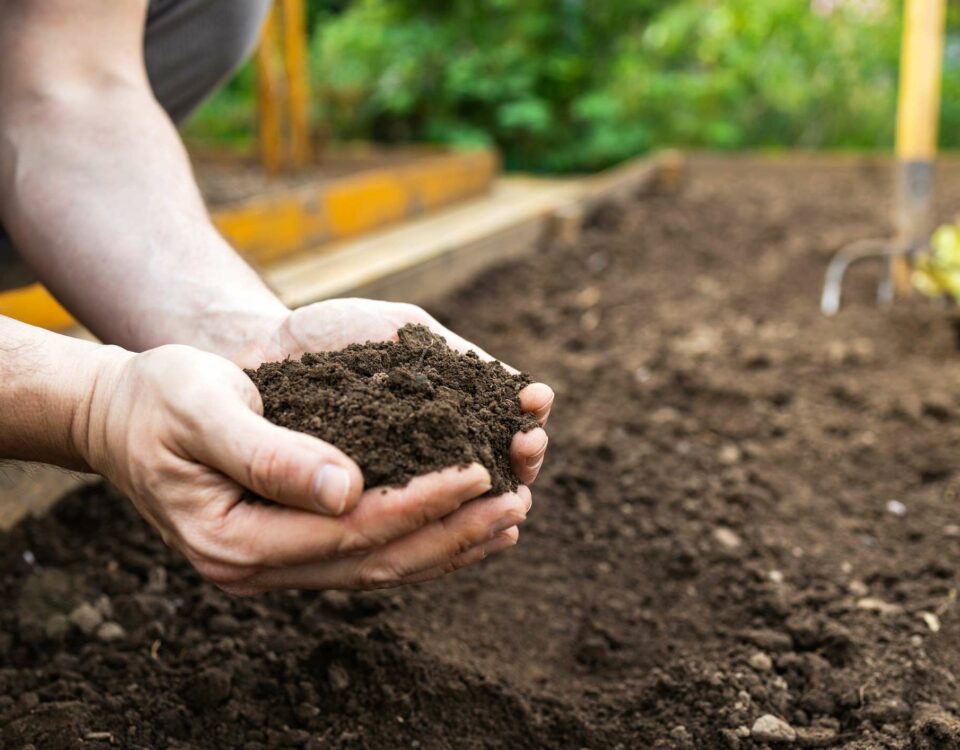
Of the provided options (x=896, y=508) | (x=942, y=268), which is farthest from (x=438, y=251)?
(x=896, y=508)

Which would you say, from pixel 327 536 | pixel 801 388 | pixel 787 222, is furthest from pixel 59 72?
pixel 787 222

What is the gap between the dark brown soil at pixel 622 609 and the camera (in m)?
1.25

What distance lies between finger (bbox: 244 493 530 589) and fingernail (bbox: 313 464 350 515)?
0.35 ft

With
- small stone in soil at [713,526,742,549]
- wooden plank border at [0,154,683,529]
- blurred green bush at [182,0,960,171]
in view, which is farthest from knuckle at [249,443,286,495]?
blurred green bush at [182,0,960,171]

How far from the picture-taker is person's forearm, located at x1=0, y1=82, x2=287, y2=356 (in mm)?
1360

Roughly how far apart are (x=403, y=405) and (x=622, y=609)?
2.16 feet

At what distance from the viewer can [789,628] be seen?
143cm

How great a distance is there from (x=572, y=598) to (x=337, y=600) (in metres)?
0.37

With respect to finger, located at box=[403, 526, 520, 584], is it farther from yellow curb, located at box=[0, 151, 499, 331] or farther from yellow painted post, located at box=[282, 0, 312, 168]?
yellow painted post, located at box=[282, 0, 312, 168]

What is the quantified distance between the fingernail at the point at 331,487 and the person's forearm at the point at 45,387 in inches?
10.8

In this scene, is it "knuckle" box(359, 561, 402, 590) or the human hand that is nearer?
"knuckle" box(359, 561, 402, 590)

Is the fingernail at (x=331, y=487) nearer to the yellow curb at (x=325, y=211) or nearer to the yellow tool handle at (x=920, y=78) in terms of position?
the yellow curb at (x=325, y=211)

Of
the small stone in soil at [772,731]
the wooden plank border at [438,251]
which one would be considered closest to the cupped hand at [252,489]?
the small stone in soil at [772,731]

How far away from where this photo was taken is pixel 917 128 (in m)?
3.12
